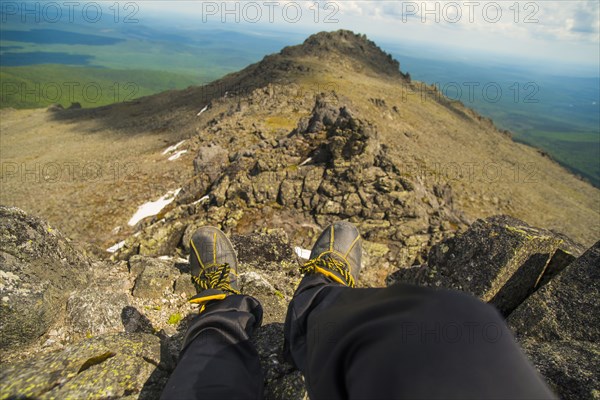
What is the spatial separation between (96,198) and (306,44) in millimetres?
72018

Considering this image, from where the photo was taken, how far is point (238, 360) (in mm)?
4371

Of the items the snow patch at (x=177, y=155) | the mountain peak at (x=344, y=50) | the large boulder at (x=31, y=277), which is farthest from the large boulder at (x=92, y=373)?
the mountain peak at (x=344, y=50)

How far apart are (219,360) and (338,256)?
4057 millimetres

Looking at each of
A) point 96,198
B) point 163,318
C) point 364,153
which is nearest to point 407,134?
point 364,153

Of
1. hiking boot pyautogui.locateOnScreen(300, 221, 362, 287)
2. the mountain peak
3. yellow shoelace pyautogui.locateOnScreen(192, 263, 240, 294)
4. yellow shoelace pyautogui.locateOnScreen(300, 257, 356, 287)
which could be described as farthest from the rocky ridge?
the mountain peak

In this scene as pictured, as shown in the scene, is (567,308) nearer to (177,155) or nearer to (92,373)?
(92,373)

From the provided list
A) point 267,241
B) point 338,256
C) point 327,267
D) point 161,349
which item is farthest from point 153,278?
point 338,256

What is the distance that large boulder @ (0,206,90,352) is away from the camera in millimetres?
5324

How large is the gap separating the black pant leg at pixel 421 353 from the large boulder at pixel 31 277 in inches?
215

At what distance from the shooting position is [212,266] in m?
7.54

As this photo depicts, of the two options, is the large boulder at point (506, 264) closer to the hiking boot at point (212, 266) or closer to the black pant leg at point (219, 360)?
the black pant leg at point (219, 360)

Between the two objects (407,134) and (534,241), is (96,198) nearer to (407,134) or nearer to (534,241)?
(534,241)

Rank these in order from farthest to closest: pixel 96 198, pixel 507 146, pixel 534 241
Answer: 1. pixel 507 146
2. pixel 96 198
3. pixel 534 241

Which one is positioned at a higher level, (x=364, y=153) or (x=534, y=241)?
(x=364, y=153)
